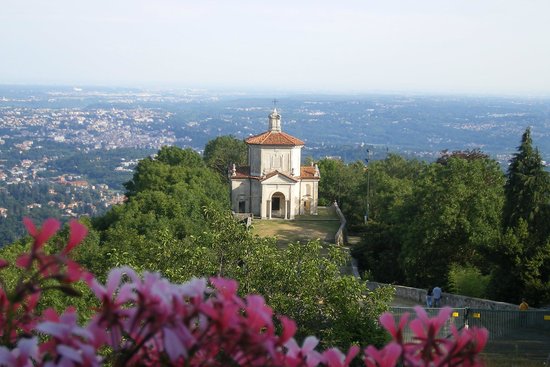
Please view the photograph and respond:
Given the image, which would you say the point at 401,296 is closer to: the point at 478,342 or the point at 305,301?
the point at 305,301

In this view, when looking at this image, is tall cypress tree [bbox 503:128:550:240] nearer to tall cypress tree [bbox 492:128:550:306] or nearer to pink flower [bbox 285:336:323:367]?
tall cypress tree [bbox 492:128:550:306]

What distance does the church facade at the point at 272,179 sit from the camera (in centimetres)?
4503

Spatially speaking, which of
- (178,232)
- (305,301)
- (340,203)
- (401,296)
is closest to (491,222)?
(401,296)

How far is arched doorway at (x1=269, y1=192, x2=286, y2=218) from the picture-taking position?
45562mm

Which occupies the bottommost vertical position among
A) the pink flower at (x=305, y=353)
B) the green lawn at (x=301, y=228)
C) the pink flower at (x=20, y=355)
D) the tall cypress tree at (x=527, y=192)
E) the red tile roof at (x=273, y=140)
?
the green lawn at (x=301, y=228)

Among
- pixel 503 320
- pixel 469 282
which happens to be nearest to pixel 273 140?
pixel 469 282

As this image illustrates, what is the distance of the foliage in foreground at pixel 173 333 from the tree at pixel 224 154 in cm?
6010

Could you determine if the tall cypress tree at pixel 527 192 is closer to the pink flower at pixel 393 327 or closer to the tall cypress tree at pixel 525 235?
the tall cypress tree at pixel 525 235

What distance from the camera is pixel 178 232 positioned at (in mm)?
34438

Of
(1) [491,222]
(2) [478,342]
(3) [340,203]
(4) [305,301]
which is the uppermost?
(2) [478,342]

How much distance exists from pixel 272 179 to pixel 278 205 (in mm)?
2936

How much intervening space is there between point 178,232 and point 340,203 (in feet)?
70.5

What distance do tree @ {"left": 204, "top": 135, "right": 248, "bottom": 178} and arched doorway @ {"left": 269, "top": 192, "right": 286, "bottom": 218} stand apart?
54.4ft

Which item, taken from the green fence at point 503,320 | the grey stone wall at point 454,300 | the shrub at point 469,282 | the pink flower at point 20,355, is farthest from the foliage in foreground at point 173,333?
the shrub at point 469,282
